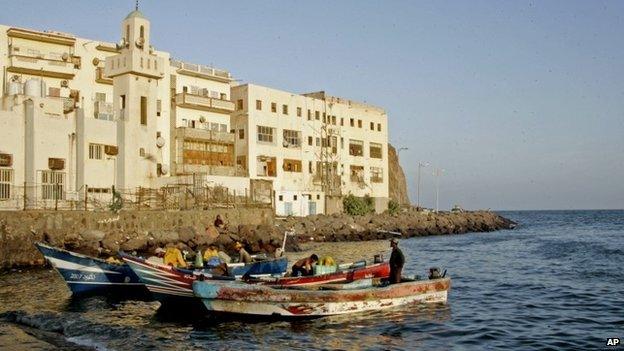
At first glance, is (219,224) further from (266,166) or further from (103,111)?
(266,166)

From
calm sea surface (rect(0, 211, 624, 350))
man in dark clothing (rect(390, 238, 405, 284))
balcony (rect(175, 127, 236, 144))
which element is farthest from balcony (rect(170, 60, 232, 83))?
man in dark clothing (rect(390, 238, 405, 284))

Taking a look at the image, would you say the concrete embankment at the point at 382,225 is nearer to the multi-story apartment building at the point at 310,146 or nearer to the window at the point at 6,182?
the multi-story apartment building at the point at 310,146

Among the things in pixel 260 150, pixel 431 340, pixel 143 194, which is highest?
pixel 260 150

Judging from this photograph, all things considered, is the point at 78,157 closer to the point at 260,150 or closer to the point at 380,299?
the point at 260,150

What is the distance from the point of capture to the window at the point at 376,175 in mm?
76188

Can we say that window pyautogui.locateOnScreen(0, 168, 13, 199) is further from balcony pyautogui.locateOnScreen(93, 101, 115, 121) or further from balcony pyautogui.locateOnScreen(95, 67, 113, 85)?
balcony pyautogui.locateOnScreen(95, 67, 113, 85)

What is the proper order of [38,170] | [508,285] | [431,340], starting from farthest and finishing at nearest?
[38,170]
[508,285]
[431,340]

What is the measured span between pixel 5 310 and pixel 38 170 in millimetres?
21091

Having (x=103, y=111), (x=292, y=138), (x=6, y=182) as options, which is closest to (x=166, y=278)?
(x=6, y=182)

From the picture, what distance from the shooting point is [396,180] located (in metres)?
136

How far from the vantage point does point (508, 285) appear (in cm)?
2841

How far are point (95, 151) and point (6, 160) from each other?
6275mm

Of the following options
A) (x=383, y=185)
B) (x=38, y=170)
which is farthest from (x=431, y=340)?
(x=383, y=185)

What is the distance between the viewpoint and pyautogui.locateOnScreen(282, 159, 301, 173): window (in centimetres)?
6400
